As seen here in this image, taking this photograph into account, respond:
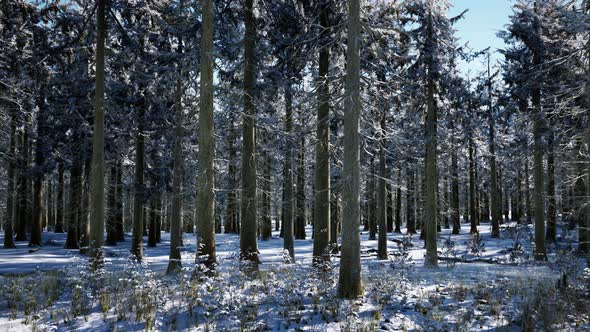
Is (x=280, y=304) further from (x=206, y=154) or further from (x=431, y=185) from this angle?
(x=431, y=185)

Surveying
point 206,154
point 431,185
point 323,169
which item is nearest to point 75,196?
point 206,154

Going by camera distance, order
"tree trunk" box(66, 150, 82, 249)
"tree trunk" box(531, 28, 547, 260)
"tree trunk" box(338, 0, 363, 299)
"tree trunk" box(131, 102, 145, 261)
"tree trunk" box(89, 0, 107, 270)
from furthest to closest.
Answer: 1. "tree trunk" box(66, 150, 82, 249)
2. "tree trunk" box(531, 28, 547, 260)
3. "tree trunk" box(131, 102, 145, 261)
4. "tree trunk" box(89, 0, 107, 270)
5. "tree trunk" box(338, 0, 363, 299)

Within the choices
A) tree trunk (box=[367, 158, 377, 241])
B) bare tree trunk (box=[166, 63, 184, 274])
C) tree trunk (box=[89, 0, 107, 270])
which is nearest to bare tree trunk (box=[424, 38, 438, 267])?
bare tree trunk (box=[166, 63, 184, 274])

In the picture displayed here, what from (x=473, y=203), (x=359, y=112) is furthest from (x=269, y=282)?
(x=473, y=203)

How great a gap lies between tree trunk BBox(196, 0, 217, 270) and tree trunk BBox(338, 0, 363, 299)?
3662 millimetres

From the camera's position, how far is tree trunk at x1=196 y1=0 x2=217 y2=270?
1089 centimetres

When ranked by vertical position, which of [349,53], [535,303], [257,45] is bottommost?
[535,303]

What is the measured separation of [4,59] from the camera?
15.2m

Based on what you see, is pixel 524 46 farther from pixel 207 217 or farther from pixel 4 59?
pixel 4 59

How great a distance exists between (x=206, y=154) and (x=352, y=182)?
424 cm

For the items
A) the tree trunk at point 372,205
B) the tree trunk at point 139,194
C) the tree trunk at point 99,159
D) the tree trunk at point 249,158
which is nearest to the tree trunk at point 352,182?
the tree trunk at point 249,158

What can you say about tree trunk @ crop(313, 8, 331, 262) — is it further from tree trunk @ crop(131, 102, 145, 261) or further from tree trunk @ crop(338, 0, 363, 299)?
tree trunk @ crop(131, 102, 145, 261)

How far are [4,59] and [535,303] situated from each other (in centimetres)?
1923

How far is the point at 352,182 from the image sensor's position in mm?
9453
